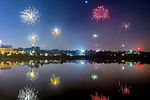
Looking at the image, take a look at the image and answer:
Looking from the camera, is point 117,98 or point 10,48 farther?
point 10,48

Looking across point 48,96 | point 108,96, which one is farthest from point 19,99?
point 108,96

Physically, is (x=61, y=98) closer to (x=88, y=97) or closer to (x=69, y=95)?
(x=69, y=95)

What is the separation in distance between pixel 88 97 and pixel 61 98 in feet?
6.13

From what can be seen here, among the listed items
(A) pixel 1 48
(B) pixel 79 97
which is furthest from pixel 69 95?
(A) pixel 1 48

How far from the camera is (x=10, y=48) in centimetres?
14750

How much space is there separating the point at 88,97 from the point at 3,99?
226 inches

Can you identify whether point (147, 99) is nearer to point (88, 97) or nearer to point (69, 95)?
point (88, 97)

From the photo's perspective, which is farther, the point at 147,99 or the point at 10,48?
the point at 10,48

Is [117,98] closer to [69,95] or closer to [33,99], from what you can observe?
[69,95]

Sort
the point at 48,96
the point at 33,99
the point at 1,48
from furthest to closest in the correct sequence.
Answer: the point at 1,48 < the point at 48,96 < the point at 33,99

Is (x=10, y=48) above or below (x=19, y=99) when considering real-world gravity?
above

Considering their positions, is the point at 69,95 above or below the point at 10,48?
below

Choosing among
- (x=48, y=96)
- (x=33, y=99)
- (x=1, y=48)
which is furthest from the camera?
(x=1, y=48)

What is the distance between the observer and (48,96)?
1280 cm
